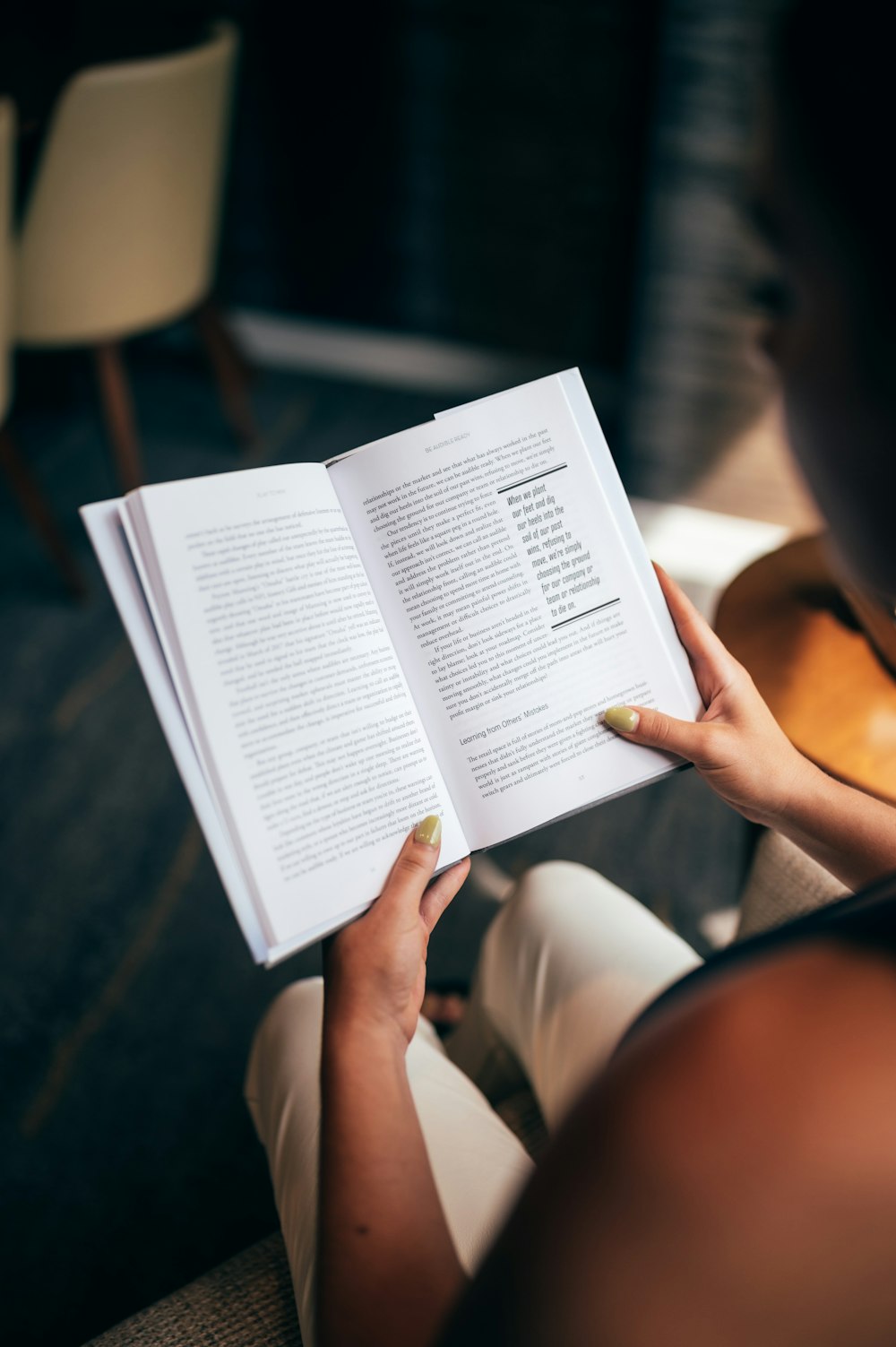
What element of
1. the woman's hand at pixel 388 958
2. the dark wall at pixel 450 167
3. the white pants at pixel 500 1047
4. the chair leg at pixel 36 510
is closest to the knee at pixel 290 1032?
the white pants at pixel 500 1047

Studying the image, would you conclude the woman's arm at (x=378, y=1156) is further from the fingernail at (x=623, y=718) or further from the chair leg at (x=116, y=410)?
the chair leg at (x=116, y=410)

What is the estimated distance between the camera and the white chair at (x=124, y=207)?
4.56 ft

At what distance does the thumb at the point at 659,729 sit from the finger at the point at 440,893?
14cm

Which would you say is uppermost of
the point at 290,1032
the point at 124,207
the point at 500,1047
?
the point at 124,207

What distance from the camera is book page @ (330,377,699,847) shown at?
2.02 ft

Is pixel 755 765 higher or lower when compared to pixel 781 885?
higher

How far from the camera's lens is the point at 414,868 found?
1.86ft

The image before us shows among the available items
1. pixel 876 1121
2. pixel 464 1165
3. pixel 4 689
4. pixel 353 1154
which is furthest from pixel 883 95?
pixel 4 689

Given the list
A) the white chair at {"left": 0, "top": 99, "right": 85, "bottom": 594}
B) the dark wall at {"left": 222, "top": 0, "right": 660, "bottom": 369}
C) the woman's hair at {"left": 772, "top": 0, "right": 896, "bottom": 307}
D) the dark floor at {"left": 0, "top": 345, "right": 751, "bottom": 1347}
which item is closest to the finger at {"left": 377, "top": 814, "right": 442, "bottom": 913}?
the woman's hair at {"left": 772, "top": 0, "right": 896, "bottom": 307}

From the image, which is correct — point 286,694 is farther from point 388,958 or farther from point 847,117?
point 847,117

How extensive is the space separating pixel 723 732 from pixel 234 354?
174cm

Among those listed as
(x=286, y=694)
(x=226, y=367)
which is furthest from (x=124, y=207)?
(x=286, y=694)

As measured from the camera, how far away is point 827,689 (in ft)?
3.02

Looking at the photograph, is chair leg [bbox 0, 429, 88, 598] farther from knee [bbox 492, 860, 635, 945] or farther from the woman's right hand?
the woman's right hand
